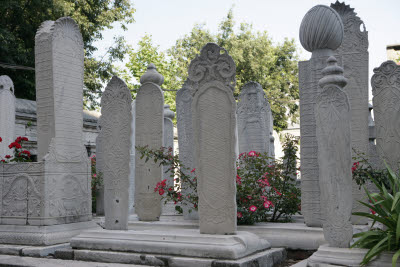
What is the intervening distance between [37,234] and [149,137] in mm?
2187

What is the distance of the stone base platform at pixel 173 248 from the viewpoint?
15.6 feet

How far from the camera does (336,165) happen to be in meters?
4.55

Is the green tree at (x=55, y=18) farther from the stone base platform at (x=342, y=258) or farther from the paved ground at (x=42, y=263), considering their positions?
the stone base platform at (x=342, y=258)

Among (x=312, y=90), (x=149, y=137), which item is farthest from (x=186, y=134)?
(x=312, y=90)

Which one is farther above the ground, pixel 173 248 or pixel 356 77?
pixel 356 77

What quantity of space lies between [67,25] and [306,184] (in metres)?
4.35

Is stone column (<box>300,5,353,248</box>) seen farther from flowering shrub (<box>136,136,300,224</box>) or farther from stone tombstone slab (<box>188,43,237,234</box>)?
flowering shrub (<box>136,136,300,224</box>)

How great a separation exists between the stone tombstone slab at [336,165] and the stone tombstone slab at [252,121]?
4.01 meters

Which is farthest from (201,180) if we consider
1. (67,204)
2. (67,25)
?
(67,25)

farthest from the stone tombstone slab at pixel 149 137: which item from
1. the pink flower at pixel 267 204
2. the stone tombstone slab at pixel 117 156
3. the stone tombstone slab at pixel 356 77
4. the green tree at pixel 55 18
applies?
the green tree at pixel 55 18

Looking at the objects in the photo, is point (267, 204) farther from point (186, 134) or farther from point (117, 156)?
point (117, 156)

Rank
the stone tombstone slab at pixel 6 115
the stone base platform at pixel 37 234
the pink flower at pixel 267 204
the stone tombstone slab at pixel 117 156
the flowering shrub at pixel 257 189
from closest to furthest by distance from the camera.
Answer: the stone tombstone slab at pixel 117 156
the stone base platform at pixel 37 234
the pink flower at pixel 267 204
the flowering shrub at pixel 257 189
the stone tombstone slab at pixel 6 115

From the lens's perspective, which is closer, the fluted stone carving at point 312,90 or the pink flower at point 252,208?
the fluted stone carving at point 312,90

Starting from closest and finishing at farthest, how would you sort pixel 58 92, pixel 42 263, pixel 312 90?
pixel 42 263, pixel 312 90, pixel 58 92
